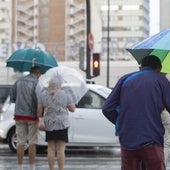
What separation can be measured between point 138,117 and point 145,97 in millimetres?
178

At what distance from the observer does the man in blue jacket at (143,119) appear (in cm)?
493

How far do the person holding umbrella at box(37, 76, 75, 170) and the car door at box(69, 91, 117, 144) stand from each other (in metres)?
4.15

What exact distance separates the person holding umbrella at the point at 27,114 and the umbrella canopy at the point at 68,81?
0.49ft

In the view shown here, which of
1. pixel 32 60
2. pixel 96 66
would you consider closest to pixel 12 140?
pixel 32 60

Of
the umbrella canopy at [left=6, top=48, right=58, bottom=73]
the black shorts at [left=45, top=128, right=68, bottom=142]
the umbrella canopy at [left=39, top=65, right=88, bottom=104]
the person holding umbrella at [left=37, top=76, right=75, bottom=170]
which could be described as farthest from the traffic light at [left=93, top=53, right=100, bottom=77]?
the black shorts at [left=45, top=128, right=68, bottom=142]

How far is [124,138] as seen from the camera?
16.5 ft

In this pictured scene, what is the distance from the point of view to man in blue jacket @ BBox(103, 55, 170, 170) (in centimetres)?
493

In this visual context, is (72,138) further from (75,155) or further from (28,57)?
(28,57)

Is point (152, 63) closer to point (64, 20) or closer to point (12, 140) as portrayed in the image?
point (12, 140)

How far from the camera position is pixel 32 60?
36.1ft

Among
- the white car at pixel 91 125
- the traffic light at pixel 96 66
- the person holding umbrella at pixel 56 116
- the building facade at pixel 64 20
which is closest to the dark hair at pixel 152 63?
the person holding umbrella at pixel 56 116

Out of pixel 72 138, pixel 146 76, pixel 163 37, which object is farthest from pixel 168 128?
pixel 72 138

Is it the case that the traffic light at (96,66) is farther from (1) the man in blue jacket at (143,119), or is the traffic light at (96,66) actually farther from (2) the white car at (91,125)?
(1) the man in blue jacket at (143,119)

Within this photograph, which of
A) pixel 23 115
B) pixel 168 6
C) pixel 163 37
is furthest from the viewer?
pixel 168 6
